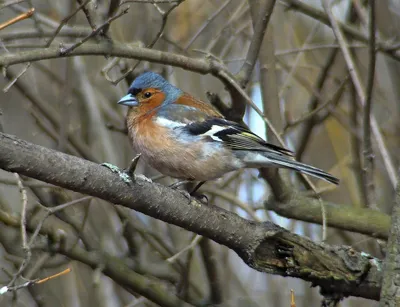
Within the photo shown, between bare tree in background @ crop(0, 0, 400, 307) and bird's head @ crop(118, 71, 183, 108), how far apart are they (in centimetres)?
17

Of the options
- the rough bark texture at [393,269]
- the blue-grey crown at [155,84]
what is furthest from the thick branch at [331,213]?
the rough bark texture at [393,269]

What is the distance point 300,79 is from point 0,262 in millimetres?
3467

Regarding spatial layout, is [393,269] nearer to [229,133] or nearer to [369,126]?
[369,126]

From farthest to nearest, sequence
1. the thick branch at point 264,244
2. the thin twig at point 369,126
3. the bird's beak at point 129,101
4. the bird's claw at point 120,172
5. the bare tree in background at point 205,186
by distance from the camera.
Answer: the bird's beak at point 129,101 → the thin twig at point 369,126 → the bare tree in background at point 205,186 → the thick branch at point 264,244 → the bird's claw at point 120,172

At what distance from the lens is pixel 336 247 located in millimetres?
3830

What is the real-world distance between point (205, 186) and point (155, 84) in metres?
1.25

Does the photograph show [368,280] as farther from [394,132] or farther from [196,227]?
[394,132]

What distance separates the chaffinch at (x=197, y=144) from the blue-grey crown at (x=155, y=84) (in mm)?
196

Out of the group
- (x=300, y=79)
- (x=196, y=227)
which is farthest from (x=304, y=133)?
(x=196, y=227)

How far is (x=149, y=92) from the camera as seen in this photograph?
534 cm

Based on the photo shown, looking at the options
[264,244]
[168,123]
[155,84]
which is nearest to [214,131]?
[168,123]

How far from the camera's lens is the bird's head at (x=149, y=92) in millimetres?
5266

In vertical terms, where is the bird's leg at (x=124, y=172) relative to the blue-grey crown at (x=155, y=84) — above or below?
below

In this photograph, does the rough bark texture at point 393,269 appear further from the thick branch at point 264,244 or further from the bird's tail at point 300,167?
the bird's tail at point 300,167
